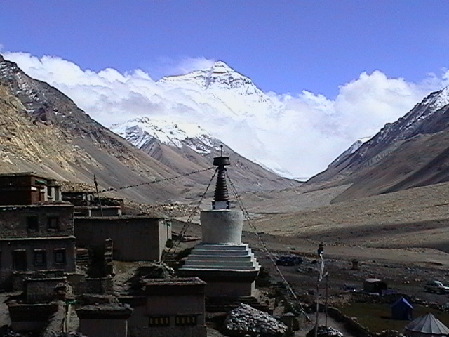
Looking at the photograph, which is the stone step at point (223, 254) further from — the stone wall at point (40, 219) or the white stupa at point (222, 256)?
the stone wall at point (40, 219)

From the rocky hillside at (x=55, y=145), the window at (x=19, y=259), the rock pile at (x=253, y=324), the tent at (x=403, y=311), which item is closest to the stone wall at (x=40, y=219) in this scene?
the window at (x=19, y=259)

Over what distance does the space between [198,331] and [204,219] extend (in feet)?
16.8

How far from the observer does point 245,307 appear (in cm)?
2002

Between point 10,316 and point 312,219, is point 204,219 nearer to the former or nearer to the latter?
point 10,316

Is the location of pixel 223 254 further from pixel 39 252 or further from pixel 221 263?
pixel 39 252

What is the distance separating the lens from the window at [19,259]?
2389cm

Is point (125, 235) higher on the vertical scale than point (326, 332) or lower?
higher

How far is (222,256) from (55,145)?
129996 mm

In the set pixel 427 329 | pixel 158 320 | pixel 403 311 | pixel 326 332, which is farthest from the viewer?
pixel 403 311

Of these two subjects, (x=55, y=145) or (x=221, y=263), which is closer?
(x=221, y=263)

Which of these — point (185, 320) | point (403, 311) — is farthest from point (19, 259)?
point (403, 311)

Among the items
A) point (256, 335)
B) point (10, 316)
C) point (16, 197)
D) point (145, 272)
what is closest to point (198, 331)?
point (256, 335)

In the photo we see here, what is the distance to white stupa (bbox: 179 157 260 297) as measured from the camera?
20.9 metres

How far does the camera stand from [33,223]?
24.6 m
